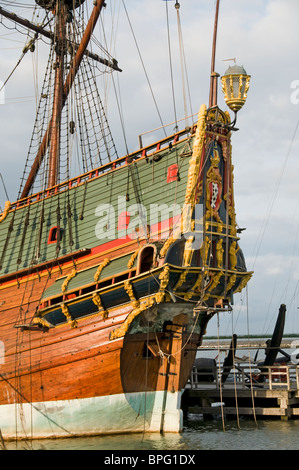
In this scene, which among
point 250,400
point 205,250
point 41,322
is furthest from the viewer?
point 250,400

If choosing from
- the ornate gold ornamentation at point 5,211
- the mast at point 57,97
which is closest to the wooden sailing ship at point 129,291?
the ornate gold ornamentation at point 5,211

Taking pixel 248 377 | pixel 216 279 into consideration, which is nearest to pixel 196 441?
pixel 216 279

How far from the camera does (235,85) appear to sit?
18516 mm

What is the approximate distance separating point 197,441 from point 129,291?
15.6ft

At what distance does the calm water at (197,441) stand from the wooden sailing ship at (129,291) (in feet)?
1.68

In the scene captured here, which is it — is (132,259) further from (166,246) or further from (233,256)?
(233,256)

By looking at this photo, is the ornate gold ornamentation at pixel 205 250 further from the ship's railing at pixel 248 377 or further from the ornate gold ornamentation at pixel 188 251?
the ship's railing at pixel 248 377

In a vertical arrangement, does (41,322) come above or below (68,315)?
below

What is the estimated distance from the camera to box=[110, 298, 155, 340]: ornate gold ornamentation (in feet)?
58.0

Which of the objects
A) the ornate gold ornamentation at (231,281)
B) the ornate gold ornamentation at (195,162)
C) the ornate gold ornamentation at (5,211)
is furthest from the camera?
the ornate gold ornamentation at (5,211)

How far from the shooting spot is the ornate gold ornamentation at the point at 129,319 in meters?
17.7

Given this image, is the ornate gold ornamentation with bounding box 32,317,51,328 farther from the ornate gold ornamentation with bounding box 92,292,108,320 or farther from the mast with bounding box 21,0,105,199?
the mast with bounding box 21,0,105,199

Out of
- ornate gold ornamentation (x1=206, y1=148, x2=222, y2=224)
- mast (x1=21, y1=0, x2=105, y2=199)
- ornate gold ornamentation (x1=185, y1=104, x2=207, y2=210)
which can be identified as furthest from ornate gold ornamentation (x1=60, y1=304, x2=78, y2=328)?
mast (x1=21, y1=0, x2=105, y2=199)
